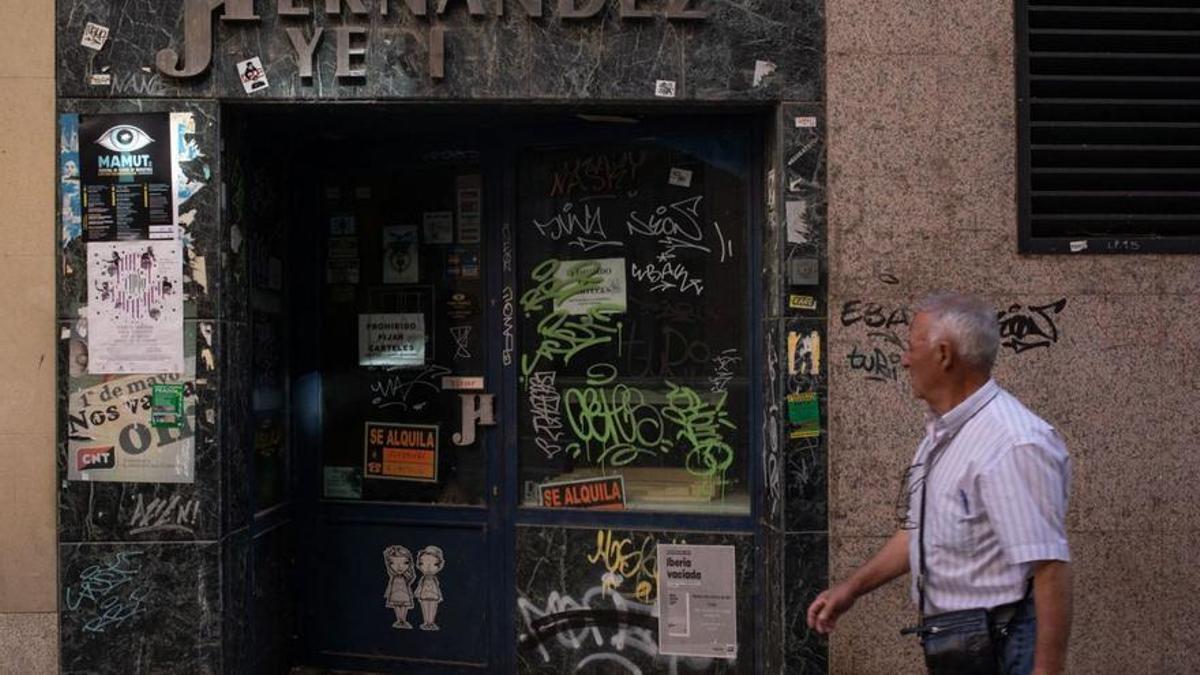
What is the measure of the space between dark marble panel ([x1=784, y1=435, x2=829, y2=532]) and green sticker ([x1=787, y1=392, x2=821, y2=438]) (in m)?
0.05

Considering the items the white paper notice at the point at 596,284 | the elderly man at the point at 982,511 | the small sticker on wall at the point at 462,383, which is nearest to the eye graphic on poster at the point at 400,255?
the small sticker on wall at the point at 462,383

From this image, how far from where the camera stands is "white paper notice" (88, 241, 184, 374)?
477cm

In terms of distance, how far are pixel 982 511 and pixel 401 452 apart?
11.6 ft

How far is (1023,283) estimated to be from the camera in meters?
4.85

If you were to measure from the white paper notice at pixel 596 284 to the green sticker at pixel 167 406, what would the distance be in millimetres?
1845

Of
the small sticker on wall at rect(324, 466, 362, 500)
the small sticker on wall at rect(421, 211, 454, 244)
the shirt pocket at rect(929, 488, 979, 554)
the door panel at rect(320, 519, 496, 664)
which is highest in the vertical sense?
the small sticker on wall at rect(421, 211, 454, 244)

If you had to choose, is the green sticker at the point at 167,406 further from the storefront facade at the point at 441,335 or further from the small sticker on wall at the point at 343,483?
the small sticker on wall at the point at 343,483

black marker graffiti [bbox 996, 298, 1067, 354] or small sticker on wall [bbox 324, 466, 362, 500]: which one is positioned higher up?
black marker graffiti [bbox 996, 298, 1067, 354]

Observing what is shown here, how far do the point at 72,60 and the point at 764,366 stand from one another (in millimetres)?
3503

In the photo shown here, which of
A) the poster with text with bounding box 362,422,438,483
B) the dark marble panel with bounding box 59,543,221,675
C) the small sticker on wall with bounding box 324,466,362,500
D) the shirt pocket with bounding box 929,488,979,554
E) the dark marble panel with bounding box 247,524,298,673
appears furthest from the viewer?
the small sticker on wall with bounding box 324,466,362,500

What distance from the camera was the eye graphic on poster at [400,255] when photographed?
5582 mm

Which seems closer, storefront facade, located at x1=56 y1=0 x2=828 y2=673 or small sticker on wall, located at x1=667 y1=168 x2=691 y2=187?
storefront facade, located at x1=56 y1=0 x2=828 y2=673

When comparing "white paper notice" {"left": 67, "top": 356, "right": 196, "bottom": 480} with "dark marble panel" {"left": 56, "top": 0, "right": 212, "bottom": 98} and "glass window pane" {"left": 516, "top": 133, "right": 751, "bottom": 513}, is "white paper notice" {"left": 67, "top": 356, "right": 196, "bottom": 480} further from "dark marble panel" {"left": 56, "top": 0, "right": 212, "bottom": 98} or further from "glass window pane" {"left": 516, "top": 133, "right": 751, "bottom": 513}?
"glass window pane" {"left": 516, "top": 133, "right": 751, "bottom": 513}

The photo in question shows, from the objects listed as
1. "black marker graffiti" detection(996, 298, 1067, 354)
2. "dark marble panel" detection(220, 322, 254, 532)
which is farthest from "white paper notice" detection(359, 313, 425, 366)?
"black marker graffiti" detection(996, 298, 1067, 354)
